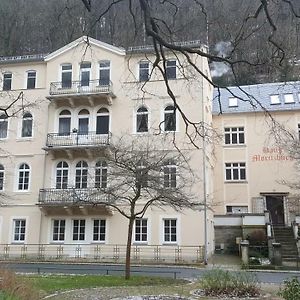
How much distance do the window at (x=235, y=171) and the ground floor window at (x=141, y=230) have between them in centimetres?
974

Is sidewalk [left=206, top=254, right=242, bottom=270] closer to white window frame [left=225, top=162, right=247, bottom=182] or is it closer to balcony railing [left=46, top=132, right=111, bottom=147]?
white window frame [left=225, top=162, right=247, bottom=182]

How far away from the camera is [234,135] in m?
37.1

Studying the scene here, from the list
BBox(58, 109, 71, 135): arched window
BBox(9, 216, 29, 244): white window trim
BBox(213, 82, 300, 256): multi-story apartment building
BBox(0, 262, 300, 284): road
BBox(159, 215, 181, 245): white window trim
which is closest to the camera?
BBox(0, 262, 300, 284): road

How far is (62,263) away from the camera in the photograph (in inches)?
1077

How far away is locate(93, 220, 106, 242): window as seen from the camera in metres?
29.7

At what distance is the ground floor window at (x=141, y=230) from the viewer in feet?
95.8

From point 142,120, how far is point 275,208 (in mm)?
12472

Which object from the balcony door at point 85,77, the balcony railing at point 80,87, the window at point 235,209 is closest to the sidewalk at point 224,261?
the window at point 235,209

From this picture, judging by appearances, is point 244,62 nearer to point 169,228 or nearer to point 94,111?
point 169,228

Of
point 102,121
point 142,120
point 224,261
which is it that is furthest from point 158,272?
point 102,121

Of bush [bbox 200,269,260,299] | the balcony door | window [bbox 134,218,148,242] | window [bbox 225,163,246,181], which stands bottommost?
bush [bbox 200,269,260,299]

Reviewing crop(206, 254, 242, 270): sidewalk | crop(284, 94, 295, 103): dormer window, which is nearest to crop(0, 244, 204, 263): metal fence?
crop(206, 254, 242, 270): sidewalk

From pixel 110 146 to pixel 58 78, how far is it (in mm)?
6618

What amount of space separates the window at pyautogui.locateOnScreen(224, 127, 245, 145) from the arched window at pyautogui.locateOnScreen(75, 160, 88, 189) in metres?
11.9
